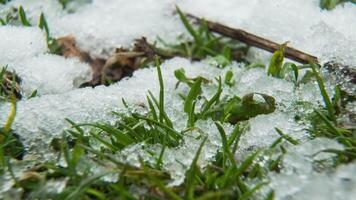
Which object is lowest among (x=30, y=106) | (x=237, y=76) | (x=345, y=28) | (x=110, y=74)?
(x=30, y=106)

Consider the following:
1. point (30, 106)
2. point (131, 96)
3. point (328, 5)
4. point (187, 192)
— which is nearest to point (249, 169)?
point (187, 192)

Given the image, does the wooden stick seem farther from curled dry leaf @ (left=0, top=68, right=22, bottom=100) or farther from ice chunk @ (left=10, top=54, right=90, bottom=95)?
curled dry leaf @ (left=0, top=68, right=22, bottom=100)

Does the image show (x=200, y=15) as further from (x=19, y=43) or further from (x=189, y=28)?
(x=19, y=43)

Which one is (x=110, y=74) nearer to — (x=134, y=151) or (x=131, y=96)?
(x=131, y=96)

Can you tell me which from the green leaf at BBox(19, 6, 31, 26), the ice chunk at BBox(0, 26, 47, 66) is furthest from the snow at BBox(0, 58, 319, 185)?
the green leaf at BBox(19, 6, 31, 26)

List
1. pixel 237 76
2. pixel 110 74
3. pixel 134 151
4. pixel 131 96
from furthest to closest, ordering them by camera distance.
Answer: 1. pixel 110 74
2. pixel 237 76
3. pixel 131 96
4. pixel 134 151

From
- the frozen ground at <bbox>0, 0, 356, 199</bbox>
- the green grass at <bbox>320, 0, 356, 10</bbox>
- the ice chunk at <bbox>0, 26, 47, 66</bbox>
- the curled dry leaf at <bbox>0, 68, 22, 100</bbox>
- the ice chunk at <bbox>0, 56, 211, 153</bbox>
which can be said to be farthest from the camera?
the green grass at <bbox>320, 0, 356, 10</bbox>

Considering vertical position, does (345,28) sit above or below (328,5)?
below
